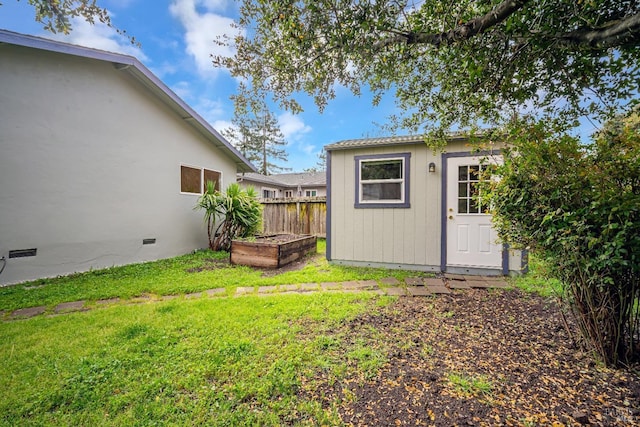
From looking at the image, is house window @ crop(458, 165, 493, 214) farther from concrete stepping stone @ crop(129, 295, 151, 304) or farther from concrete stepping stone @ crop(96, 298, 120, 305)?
concrete stepping stone @ crop(96, 298, 120, 305)

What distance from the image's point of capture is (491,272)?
16.1 ft

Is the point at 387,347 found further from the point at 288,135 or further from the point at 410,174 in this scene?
the point at 288,135

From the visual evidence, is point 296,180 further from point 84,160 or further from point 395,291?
point 395,291

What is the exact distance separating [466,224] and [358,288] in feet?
8.25

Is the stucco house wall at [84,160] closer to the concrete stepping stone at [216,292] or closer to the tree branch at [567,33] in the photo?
the concrete stepping stone at [216,292]

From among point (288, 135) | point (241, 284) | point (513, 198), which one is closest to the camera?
point (513, 198)

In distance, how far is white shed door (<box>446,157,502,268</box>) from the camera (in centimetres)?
491

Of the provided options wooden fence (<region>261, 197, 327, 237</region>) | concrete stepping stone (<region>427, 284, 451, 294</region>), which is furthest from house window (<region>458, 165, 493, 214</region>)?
wooden fence (<region>261, 197, 327, 237</region>)

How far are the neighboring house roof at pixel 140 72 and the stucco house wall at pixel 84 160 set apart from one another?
2cm

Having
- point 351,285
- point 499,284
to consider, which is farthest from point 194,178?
point 499,284

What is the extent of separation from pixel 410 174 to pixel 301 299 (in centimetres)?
328

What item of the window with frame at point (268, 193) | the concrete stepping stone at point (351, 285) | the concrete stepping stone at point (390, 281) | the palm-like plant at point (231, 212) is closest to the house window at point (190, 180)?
the palm-like plant at point (231, 212)

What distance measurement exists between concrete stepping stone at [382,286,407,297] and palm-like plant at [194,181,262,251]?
4244 mm

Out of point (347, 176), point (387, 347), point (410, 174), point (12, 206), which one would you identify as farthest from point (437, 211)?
point (12, 206)
